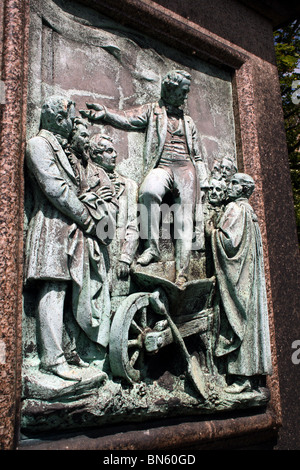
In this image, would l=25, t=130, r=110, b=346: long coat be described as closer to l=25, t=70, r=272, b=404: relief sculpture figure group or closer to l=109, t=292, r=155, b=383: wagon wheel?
l=25, t=70, r=272, b=404: relief sculpture figure group

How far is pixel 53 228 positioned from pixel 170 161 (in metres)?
1.46

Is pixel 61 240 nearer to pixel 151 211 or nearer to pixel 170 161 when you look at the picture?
pixel 151 211

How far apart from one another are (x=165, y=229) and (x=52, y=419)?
1.95 m

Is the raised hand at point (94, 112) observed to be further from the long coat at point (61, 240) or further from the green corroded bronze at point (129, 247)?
the long coat at point (61, 240)

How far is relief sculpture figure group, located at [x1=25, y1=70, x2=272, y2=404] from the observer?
351cm

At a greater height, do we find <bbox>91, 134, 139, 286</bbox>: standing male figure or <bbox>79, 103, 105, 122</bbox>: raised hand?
<bbox>79, 103, 105, 122</bbox>: raised hand

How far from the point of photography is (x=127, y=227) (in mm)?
4105

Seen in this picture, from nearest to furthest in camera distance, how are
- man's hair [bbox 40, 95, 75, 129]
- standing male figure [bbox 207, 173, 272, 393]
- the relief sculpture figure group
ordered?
the relief sculpture figure group
man's hair [bbox 40, 95, 75, 129]
standing male figure [bbox 207, 173, 272, 393]

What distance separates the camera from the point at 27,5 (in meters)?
3.89

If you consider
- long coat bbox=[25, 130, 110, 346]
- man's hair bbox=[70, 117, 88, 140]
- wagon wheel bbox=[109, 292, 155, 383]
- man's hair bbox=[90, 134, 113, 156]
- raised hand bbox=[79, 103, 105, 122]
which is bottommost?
wagon wheel bbox=[109, 292, 155, 383]

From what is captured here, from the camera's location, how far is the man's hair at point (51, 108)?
3738 mm

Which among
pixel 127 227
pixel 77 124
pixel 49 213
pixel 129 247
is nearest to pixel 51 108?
pixel 77 124

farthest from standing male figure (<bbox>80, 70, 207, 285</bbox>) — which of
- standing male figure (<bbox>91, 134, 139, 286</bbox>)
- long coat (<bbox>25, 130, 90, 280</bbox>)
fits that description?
long coat (<bbox>25, 130, 90, 280</bbox>)

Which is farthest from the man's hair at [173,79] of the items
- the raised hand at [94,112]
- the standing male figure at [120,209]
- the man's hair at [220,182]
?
the man's hair at [220,182]
